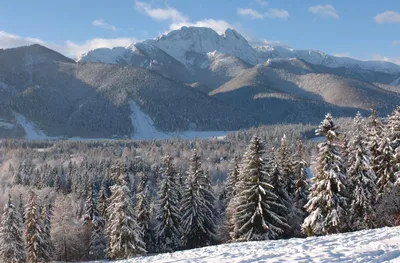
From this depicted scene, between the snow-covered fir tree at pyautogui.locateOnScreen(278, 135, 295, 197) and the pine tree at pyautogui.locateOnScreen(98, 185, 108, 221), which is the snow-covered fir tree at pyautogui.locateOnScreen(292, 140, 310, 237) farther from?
the pine tree at pyautogui.locateOnScreen(98, 185, 108, 221)

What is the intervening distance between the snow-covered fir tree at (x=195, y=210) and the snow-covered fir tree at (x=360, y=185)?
16.1m

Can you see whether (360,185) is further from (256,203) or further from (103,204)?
A: (103,204)

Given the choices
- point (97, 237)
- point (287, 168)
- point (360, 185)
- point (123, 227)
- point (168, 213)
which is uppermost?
point (287, 168)

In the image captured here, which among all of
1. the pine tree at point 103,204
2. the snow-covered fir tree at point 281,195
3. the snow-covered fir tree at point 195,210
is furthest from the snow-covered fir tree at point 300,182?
the pine tree at point 103,204

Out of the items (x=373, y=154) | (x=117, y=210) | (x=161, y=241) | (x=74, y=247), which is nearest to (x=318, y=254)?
(x=373, y=154)

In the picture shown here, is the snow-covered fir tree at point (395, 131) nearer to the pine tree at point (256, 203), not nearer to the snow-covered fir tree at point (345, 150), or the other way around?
the snow-covered fir tree at point (345, 150)

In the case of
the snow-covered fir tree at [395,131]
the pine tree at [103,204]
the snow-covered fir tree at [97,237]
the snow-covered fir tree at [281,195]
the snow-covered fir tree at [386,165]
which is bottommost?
the snow-covered fir tree at [97,237]

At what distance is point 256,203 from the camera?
111 feet

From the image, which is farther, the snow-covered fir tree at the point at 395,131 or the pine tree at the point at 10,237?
the pine tree at the point at 10,237

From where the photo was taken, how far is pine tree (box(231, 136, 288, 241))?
33.5 m

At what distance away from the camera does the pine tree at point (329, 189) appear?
3125cm

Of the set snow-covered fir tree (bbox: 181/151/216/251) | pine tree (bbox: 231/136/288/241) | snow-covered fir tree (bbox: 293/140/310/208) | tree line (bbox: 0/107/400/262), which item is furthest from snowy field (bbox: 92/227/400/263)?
snow-covered fir tree (bbox: 181/151/216/251)

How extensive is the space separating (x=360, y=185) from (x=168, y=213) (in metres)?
21.0

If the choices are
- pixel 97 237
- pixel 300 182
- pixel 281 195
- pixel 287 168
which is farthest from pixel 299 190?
pixel 97 237
